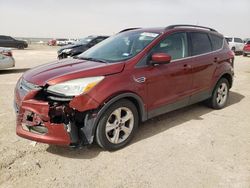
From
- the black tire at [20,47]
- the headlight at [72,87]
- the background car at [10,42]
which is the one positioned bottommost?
the black tire at [20,47]

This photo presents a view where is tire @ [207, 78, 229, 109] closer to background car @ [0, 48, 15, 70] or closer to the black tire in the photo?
background car @ [0, 48, 15, 70]

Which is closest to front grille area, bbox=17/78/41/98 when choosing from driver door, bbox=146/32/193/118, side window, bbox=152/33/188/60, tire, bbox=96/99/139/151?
tire, bbox=96/99/139/151

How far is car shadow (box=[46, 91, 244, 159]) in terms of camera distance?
404 cm

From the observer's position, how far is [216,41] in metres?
6.17

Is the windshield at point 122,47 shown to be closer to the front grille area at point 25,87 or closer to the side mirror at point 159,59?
the side mirror at point 159,59

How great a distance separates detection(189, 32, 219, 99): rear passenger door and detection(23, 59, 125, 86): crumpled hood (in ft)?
5.96

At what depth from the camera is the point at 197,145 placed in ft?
14.3

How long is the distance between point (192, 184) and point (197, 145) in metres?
1.13

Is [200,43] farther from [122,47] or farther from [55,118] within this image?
[55,118]

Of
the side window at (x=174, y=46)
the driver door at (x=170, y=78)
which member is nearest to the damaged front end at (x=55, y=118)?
the driver door at (x=170, y=78)

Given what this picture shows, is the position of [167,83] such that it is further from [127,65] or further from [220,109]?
[220,109]

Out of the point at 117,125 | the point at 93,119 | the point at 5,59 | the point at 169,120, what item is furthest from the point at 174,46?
the point at 5,59

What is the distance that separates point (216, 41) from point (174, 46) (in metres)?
1.62

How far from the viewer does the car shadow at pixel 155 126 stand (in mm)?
4039
